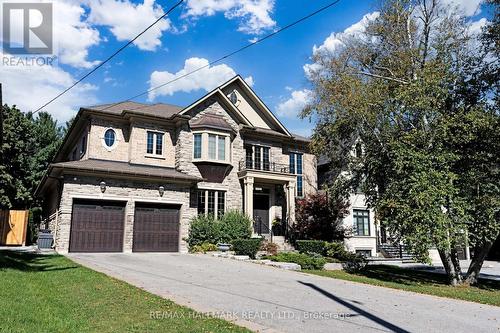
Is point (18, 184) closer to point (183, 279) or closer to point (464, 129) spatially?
point (183, 279)

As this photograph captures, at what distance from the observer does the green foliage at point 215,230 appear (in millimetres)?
21438

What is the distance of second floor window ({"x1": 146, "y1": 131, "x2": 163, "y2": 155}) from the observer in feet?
75.4

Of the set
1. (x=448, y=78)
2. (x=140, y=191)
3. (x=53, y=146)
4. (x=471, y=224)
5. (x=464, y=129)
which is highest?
(x=53, y=146)

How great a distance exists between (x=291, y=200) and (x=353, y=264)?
8.31 meters

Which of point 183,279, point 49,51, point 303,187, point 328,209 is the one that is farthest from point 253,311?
point 303,187

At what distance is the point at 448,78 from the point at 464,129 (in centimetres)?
→ 238

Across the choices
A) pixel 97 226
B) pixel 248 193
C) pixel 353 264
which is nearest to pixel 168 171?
pixel 97 226

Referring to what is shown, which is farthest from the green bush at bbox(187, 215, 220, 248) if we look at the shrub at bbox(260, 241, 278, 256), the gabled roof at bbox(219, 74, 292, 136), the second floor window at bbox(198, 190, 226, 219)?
the gabled roof at bbox(219, 74, 292, 136)

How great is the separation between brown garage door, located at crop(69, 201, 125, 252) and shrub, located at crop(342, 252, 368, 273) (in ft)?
35.5

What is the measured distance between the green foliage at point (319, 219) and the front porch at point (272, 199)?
665 mm

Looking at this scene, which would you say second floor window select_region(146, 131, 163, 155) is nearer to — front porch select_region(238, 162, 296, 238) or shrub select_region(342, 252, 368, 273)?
front porch select_region(238, 162, 296, 238)

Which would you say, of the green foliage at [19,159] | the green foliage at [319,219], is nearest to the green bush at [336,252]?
the green foliage at [319,219]

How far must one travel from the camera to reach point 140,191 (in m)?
20.6

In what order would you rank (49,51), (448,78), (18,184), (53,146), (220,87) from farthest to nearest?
(53,146) → (18,184) → (220,87) → (448,78) → (49,51)
